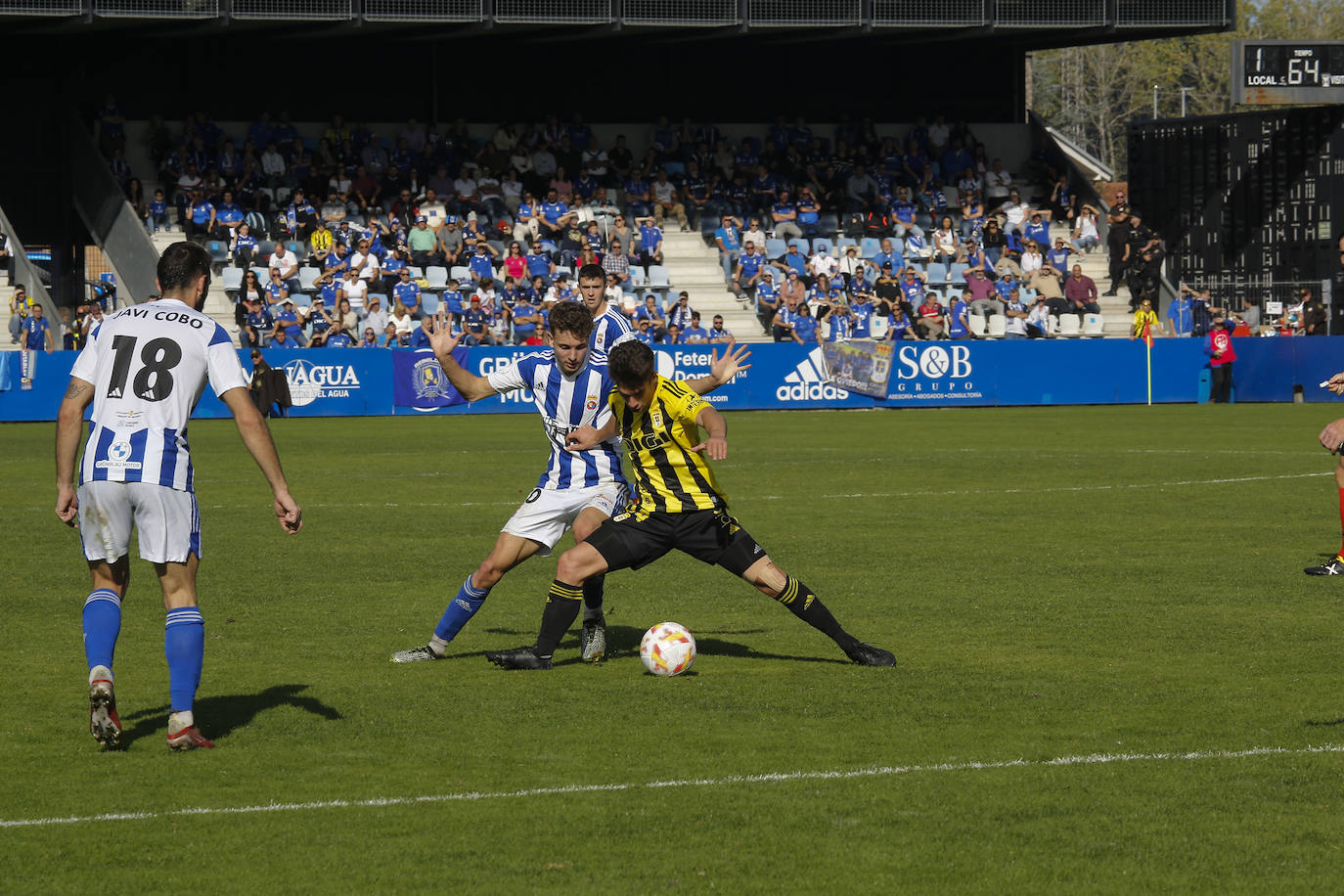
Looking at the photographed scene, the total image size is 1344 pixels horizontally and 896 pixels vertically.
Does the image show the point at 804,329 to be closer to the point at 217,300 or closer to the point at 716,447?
the point at 217,300

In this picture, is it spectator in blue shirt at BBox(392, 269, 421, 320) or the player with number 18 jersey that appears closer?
the player with number 18 jersey

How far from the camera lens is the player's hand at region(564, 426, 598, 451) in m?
8.55

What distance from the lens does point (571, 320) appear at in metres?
8.76

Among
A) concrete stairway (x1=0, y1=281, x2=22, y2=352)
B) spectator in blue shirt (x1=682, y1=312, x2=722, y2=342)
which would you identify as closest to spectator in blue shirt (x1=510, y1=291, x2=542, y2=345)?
spectator in blue shirt (x1=682, y1=312, x2=722, y2=342)

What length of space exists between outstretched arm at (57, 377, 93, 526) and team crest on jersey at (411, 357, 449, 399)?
25.2 meters

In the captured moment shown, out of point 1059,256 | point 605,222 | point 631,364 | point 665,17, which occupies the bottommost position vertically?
point 631,364

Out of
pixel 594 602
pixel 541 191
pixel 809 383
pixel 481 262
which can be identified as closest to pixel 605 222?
pixel 541 191

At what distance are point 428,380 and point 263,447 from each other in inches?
1006

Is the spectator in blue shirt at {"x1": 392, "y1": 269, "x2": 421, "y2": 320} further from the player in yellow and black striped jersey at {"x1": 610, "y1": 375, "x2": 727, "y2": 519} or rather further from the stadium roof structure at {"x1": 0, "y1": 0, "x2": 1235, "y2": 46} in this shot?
the player in yellow and black striped jersey at {"x1": 610, "y1": 375, "x2": 727, "y2": 519}

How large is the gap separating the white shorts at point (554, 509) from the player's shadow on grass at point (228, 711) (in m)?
1.37

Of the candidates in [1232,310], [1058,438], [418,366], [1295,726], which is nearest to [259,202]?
[418,366]

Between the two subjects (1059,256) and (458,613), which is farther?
(1059,256)

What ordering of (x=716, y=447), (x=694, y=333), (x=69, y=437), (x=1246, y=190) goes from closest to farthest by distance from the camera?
(x=69, y=437) → (x=716, y=447) → (x=694, y=333) → (x=1246, y=190)

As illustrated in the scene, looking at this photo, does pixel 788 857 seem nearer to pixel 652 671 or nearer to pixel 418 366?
pixel 652 671
